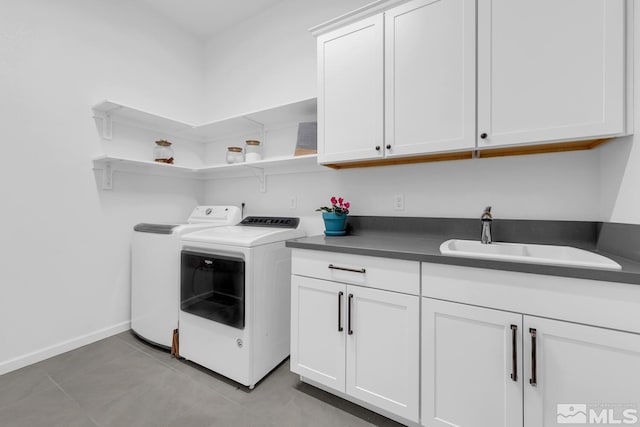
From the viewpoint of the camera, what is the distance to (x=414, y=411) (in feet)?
3.97

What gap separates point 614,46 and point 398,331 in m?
1.49

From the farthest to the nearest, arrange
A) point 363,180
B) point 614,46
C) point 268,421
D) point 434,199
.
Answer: point 363,180, point 434,199, point 268,421, point 614,46

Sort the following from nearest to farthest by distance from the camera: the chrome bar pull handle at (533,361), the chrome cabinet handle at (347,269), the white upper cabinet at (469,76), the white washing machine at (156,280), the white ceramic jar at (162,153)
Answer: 1. the chrome bar pull handle at (533,361)
2. the white upper cabinet at (469,76)
3. the chrome cabinet handle at (347,269)
4. the white washing machine at (156,280)
5. the white ceramic jar at (162,153)

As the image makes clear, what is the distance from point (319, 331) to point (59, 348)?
199cm

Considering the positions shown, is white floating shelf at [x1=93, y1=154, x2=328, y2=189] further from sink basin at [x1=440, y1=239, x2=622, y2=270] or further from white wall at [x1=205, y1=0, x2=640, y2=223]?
sink basin at [x1=440, y1=239, x2=622, y2=270]

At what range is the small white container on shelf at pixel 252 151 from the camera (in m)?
2.26

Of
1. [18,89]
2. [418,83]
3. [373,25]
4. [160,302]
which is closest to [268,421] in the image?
[160,302]

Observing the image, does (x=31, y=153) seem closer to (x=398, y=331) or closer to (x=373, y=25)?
(x=373, y=25)

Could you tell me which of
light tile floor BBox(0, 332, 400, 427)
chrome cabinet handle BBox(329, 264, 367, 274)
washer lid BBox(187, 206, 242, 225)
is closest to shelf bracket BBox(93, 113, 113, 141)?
washer lid BBox(187, 206, 242, 225)

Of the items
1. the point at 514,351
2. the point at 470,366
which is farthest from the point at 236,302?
the point at 514,351

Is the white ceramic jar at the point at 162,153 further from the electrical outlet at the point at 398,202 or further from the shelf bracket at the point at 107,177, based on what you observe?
the electrical outlet at the point at 398,202

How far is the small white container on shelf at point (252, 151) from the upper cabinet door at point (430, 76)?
120 centimetres

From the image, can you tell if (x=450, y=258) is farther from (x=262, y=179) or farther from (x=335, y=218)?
(x=262, y=179)

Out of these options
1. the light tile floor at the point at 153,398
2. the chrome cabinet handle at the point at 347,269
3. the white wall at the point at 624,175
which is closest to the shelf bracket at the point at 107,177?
the light tile floor at the point at 153,398
